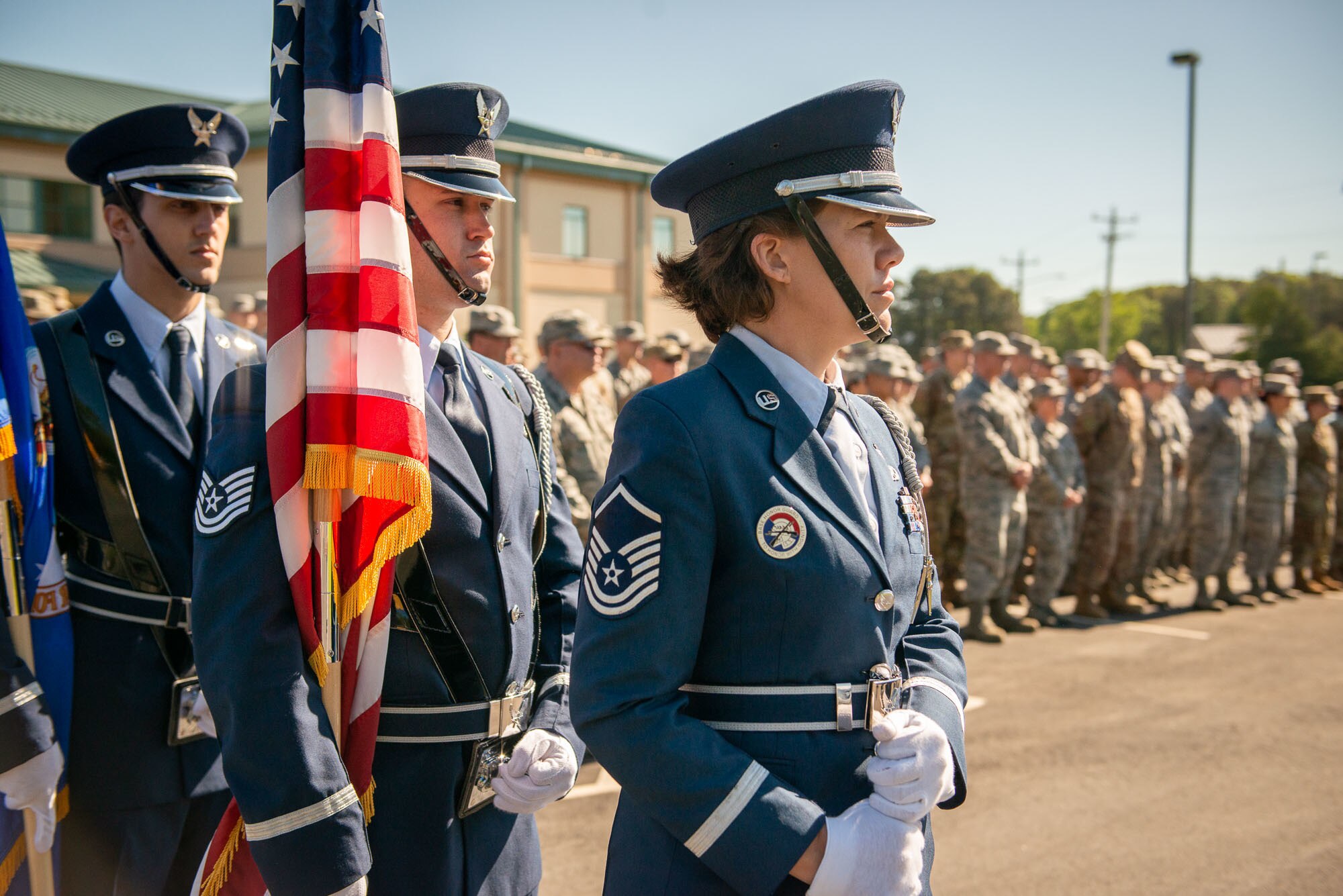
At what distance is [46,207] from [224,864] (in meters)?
25.2

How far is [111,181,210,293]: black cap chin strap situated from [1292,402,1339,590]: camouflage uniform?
1191cm

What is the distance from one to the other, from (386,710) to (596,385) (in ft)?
21.1

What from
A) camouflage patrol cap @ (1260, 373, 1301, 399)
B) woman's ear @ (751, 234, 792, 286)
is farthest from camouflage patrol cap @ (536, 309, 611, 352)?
camouflage patrol cap @ (1260, 373, 1301, 399)

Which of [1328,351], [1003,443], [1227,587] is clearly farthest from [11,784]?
[1328,351]

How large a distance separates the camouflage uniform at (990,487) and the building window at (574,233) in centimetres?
2087

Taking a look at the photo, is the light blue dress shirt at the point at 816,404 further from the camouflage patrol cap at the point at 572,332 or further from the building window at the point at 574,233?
the building window at the point at 574,233

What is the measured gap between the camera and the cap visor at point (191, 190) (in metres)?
3.00

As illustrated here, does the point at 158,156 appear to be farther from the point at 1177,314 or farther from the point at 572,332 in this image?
the point at 1177,314

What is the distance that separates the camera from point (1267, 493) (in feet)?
36.0

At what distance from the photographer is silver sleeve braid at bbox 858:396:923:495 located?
2.08 metres

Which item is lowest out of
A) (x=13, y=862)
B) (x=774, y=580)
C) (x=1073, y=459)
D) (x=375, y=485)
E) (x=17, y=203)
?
(x=13, y=862)

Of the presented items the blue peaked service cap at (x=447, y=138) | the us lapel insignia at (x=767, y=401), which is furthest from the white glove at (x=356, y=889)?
the blue peaked service cap at (x=447, y=138)

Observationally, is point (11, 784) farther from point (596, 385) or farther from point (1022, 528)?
point (1022, 528)

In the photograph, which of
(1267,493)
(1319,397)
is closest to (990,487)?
(1267,493)
